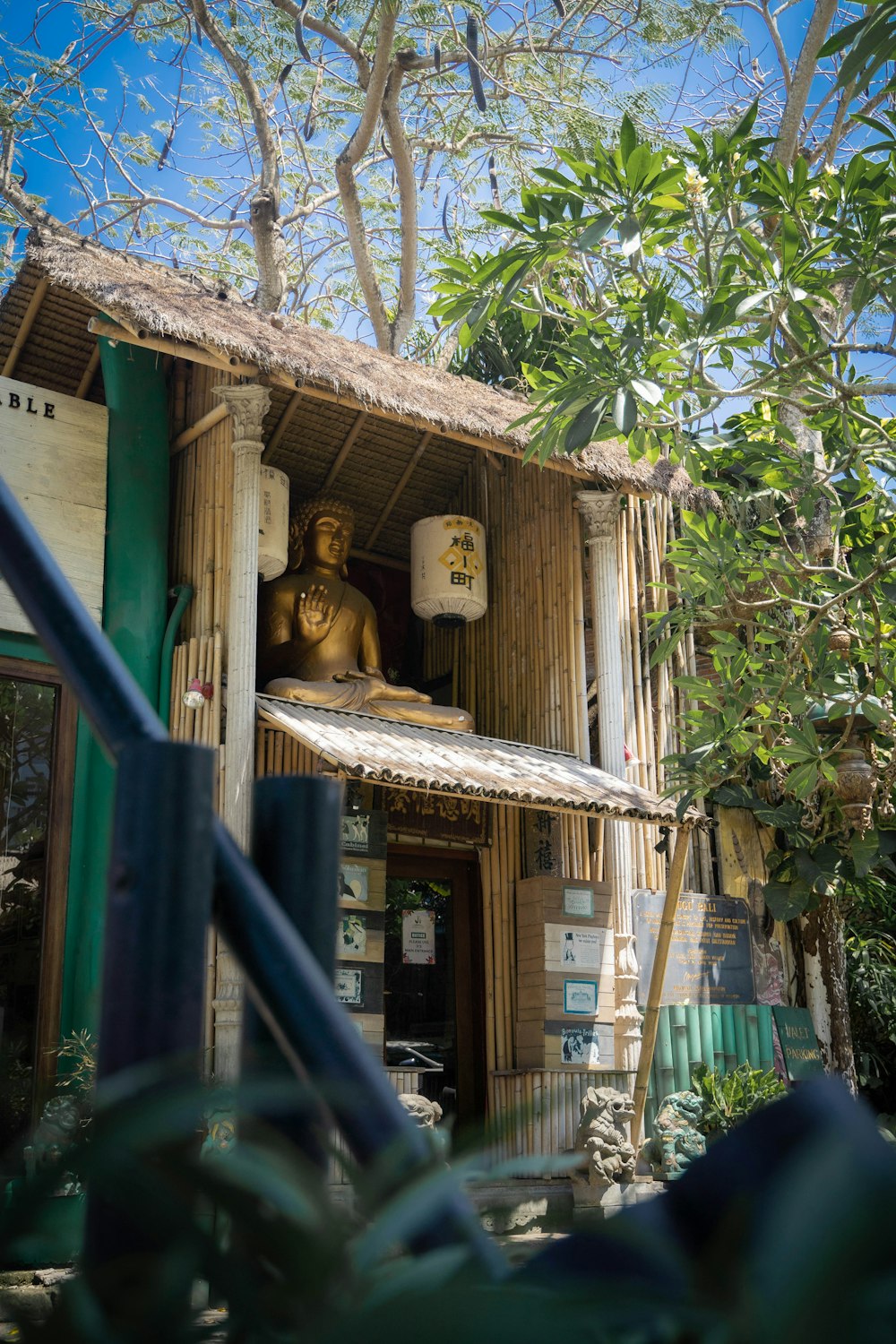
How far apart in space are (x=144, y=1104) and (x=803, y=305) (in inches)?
189

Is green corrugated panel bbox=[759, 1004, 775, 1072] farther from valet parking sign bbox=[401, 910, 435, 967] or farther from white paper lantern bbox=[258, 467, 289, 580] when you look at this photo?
white paper lantern bbox=[258, 467, 289, 580]

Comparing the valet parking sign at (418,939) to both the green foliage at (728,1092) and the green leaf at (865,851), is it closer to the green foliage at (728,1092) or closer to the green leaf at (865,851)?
the green foliage at (728,1092)

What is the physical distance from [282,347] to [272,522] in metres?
1.26

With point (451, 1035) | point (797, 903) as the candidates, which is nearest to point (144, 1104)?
point (451, 1035)

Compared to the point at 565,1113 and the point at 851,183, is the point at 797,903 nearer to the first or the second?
the point at 565,1113

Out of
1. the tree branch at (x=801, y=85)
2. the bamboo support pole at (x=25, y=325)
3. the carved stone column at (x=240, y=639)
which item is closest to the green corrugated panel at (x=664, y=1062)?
the carved stone column at (x=240, y=639)

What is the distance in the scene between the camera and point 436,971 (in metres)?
7.98

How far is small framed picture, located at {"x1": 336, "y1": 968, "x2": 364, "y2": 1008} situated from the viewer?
265 inches

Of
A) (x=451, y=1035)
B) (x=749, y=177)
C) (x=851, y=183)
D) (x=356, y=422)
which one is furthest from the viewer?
(x=356, y=422)

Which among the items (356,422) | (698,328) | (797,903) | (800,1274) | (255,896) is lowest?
(800,1274)

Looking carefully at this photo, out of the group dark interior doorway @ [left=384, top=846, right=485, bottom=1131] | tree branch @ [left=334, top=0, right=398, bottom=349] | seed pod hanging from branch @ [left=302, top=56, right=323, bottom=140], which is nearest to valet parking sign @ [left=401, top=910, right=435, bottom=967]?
dark interior doorway @ [left=384, top=846, right=485, bottom=1131]

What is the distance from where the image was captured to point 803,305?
480 centimetres

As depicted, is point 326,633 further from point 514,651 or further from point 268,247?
point 268,247

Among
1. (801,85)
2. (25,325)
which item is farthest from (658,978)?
(801,85)
